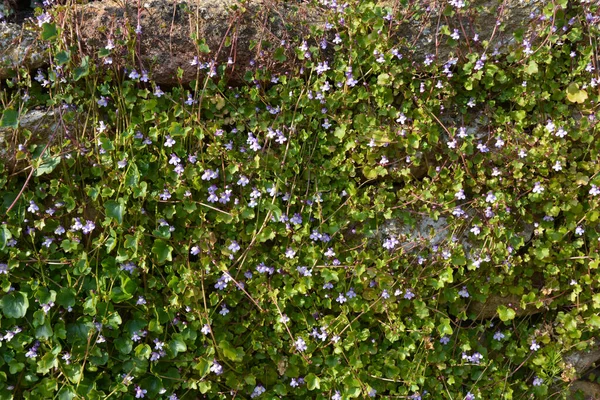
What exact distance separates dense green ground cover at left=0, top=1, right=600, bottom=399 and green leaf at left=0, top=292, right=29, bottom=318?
0.03 ft

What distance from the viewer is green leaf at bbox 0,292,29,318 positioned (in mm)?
2936

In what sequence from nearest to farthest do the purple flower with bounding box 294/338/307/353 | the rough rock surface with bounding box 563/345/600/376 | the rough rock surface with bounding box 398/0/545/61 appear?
the purple flower with bounding box 294/338/307/353 → the rough rock surface with bounding box 398/0/545/61 → the rough rock surface with bounding box 563/345/600/376

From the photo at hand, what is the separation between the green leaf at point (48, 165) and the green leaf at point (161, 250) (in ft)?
2.02

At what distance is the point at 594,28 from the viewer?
3.35 m

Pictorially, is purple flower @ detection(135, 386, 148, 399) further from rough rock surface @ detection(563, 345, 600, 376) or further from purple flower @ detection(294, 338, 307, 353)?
rough rock surface @ detection(563, 345, 600, 376)

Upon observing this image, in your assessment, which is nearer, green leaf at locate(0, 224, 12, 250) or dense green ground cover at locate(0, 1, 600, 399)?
green leaf at locate(0, 224, 12, 250)

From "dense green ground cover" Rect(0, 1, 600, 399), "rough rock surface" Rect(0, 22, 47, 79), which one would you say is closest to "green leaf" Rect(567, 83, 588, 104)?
"dense green ground cover" Rect(0, 1, 600, 399)

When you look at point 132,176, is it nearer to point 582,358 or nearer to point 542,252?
point 542,252

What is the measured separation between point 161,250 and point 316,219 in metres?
0.82

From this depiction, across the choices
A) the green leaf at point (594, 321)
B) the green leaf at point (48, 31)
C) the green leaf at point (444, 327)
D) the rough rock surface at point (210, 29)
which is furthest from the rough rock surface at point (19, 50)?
the green leaf at point (594, 321)

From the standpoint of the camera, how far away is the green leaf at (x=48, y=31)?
2.96 m

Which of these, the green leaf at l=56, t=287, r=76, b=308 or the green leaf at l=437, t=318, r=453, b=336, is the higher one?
the green leaf at l=437, t=318, r=453, b=336

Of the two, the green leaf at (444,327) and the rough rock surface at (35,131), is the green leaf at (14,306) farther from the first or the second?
the green leaf at (444,327)

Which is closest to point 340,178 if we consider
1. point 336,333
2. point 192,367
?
point 336,333
